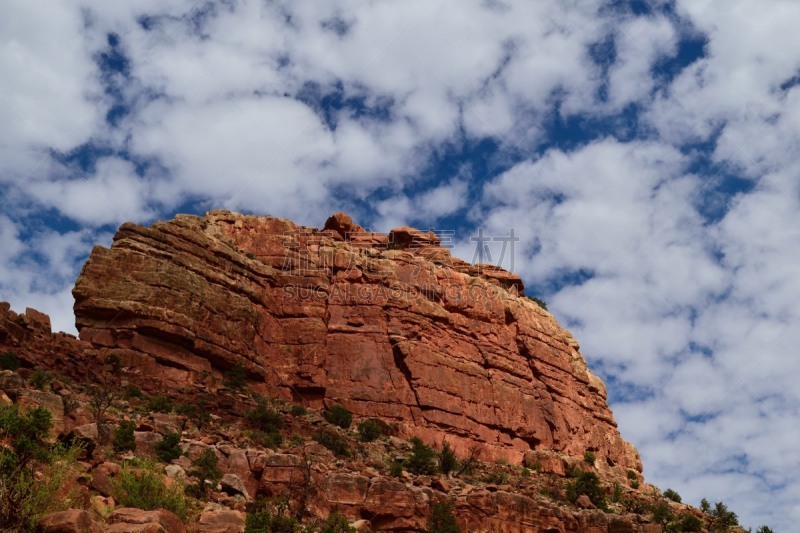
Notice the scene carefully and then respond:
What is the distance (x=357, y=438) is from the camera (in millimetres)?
48438

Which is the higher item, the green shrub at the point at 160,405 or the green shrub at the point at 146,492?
the green shrub at the point at 160,405

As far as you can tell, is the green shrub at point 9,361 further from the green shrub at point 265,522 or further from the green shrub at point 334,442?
the green shrub at point 334,442

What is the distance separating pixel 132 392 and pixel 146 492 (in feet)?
53.4

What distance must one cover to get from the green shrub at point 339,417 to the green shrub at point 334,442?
404 cm

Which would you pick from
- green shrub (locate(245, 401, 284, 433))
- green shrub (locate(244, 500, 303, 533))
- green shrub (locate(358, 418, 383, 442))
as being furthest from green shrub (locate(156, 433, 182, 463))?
green shrub (locate(358, 418, 383, 442))

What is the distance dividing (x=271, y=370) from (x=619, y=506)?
996 inches

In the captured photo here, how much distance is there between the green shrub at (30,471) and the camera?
64.1 ft

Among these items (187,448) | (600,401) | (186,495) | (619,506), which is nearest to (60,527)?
(186,495)

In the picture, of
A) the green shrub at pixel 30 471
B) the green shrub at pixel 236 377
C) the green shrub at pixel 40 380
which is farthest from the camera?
the green shrub at pixel 236 377

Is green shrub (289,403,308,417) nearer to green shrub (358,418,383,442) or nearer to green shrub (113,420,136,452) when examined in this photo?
green shrub (358,418,383,442)

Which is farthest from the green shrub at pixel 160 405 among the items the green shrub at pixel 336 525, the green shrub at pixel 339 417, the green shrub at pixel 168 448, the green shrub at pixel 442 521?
the green shrub at pixel 442 521

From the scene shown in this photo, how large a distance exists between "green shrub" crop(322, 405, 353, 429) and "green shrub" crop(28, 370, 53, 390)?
61.4 feet

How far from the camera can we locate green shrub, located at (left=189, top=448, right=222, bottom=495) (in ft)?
104

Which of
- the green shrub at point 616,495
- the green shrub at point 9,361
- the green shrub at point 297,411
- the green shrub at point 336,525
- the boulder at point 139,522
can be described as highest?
the green shrub at point 297,411
